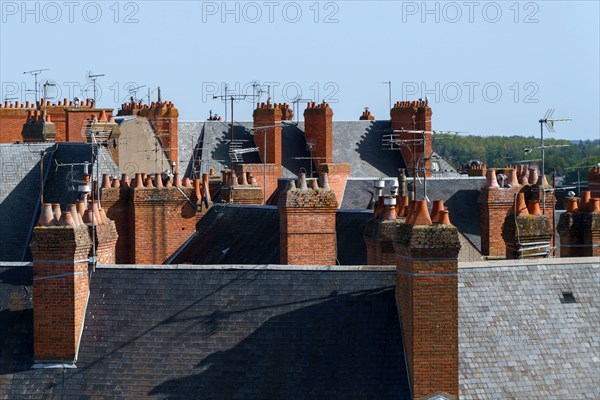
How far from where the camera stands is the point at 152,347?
1137 inches

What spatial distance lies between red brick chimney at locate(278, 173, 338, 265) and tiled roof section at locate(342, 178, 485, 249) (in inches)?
454

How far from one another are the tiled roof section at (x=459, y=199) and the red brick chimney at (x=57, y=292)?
21.9 metres

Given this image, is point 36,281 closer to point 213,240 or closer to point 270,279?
point 270,279

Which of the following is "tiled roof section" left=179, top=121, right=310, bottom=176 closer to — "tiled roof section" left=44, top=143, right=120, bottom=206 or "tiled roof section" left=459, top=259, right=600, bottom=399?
"tiled roof section" left=44, top=143, right=120, bottom=206

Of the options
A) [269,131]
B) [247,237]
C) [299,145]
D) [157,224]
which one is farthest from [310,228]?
[299,145]

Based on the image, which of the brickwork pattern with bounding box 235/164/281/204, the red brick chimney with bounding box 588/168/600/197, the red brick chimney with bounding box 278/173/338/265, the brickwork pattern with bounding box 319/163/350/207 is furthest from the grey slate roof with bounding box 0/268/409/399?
the brickwork pattern with bounding box 235/164/281/204

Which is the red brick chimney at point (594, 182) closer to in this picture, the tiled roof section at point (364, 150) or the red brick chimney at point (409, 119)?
the red brick chimney at point (409, 119)

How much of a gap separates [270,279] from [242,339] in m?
1.58

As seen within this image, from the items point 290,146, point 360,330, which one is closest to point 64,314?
point 360,330

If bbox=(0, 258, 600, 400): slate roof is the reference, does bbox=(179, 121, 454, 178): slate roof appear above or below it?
above

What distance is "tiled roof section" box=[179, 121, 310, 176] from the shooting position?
270 ft

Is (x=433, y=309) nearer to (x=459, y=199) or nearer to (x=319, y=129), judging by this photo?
(x=459, y=199)

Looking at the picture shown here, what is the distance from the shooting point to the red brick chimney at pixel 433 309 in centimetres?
2733

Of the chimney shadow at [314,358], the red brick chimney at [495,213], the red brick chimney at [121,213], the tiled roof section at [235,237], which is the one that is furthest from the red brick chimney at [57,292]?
the red brick chimney at [495,213]
